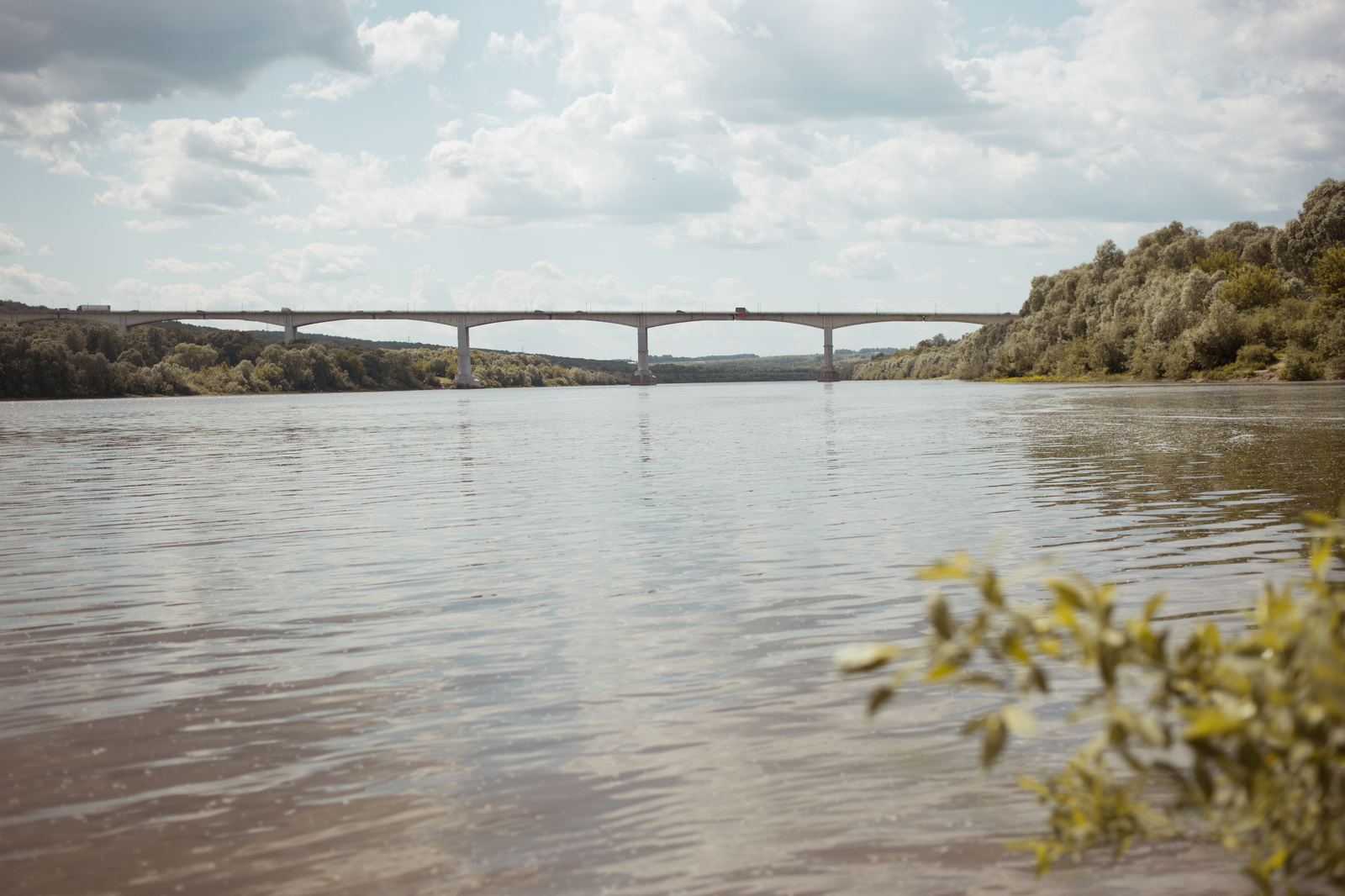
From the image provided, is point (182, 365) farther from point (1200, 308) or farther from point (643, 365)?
point (1200, 308)

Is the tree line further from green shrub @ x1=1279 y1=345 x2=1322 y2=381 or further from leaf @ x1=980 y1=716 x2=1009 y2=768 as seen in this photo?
leaf @ x1=980 y1=716 x2=1009 y2=768

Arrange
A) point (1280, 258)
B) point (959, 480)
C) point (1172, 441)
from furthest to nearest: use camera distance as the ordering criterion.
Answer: point (1280, 258) < point (1172, 441) < point (959, 480)

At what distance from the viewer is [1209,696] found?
2.33 metres

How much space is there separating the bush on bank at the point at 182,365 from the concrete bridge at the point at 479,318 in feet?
8.47

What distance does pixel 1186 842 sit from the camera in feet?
13.8

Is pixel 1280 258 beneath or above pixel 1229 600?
above

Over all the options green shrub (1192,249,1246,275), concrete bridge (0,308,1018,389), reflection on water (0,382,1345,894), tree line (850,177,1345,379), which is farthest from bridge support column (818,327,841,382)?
reflection on water (0,382,1345,894)

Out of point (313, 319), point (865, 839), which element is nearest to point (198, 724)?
point (865, 839)

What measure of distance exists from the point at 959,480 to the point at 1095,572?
28.6 feet

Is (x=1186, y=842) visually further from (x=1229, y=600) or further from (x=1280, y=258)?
(x=1280, y=258)

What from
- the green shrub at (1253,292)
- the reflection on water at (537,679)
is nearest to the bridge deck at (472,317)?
the green shrub at (1253,292)

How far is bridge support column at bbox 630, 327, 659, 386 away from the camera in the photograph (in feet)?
522

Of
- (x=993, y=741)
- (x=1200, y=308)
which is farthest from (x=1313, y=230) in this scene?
(x=993, y=741)

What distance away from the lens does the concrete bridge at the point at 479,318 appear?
145250 mm
